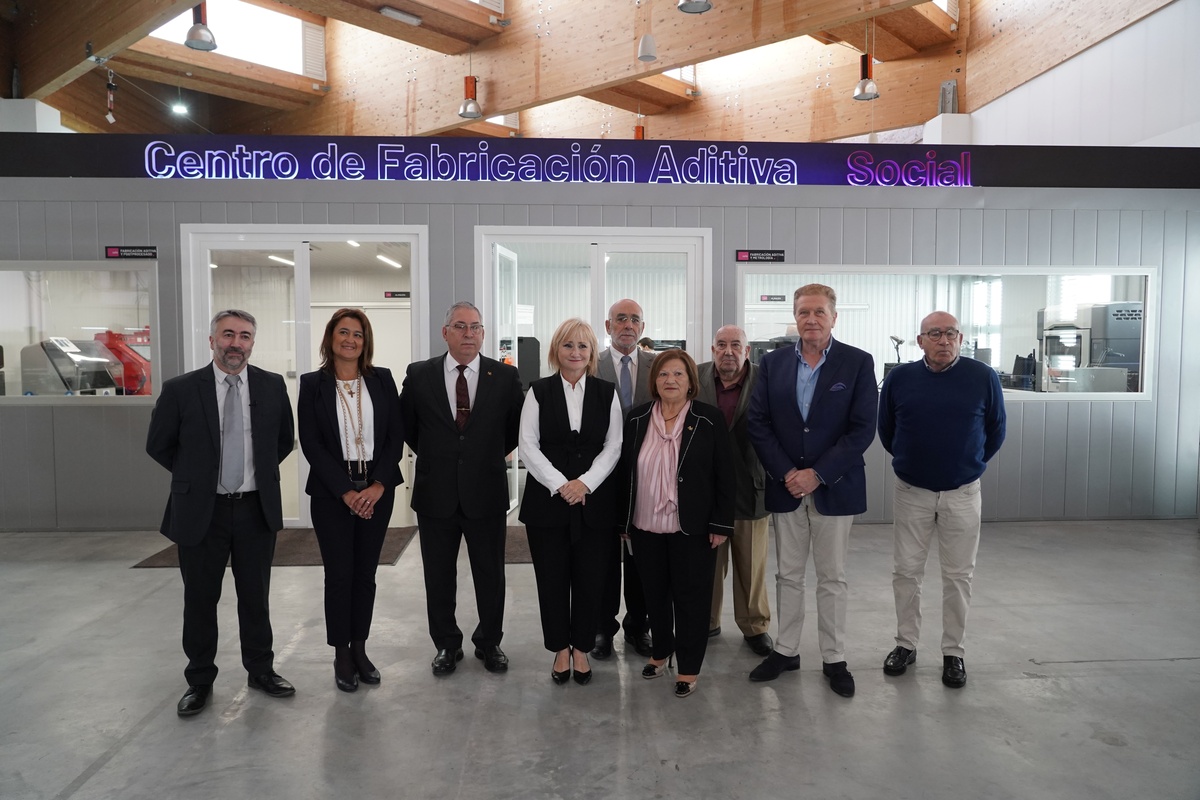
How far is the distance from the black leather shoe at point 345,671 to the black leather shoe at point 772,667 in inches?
66.1

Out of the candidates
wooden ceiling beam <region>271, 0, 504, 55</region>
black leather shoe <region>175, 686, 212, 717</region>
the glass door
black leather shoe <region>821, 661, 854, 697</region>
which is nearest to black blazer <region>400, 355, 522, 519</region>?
black leather shoe <region>175, 686, 212, 717</region>

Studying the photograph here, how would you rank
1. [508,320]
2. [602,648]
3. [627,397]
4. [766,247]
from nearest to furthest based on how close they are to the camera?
1. [602,648]
2. [627,397]
3. [766,247]
4. [508,320]

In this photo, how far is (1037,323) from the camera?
20.3ft

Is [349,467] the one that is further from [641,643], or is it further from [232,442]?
[641,643]

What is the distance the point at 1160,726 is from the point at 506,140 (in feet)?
17.2

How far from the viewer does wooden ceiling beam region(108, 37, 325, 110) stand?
31.0 feet

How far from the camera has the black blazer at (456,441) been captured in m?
3.12

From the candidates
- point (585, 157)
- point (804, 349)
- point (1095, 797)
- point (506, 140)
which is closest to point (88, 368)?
point (506, 140)

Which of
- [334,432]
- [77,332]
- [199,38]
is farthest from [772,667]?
[199,38]

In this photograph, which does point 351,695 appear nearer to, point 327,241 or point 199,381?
point 199,381

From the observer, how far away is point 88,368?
5.86 m

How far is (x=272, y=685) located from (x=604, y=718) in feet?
4.52

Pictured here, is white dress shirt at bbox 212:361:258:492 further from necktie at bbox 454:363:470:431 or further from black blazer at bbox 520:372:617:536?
black blazer at bbox 520:372:617:536

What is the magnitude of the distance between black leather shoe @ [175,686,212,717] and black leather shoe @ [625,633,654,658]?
1.80 m
